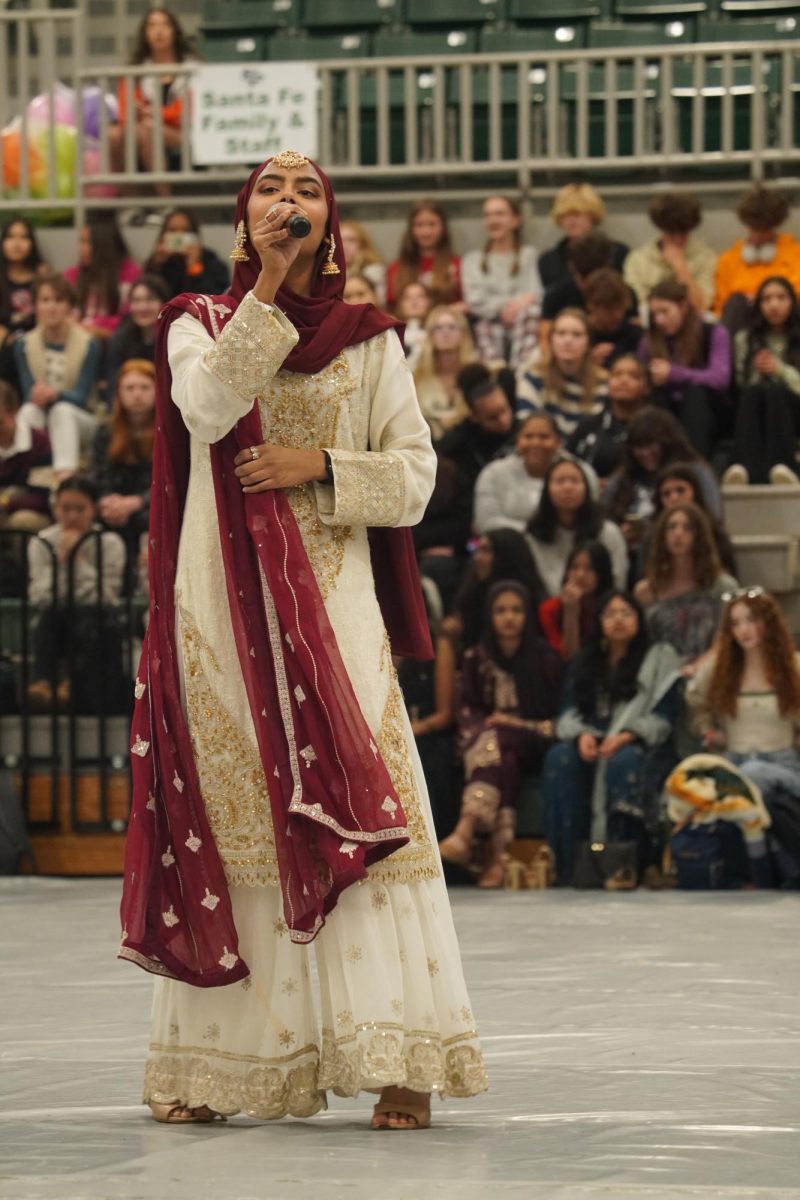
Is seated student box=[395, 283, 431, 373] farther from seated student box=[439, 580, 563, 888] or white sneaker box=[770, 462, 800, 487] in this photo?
seated student box=[439, 580, 563, 888]

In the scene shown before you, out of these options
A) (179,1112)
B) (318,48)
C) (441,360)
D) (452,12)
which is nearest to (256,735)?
(179,1112)

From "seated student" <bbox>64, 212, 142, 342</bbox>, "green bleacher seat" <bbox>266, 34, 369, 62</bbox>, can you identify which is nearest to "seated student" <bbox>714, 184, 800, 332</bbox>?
"seated student" <bbox>64, 212, 142, 342</bbox>

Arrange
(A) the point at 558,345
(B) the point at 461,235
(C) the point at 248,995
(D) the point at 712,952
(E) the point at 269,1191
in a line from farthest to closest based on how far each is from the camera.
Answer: (B) the point at 461,235, (A) the point at 558,345, (D) the point at 712,952, (C) the point at 248,995, (E) the point at 269,1191

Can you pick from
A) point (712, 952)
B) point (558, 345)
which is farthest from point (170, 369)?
point (558, 345)

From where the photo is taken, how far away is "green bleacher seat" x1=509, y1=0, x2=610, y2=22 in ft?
40.9

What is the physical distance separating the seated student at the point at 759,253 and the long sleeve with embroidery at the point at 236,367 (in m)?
7.03

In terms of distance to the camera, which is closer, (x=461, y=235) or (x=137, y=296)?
(x=137, y=296)

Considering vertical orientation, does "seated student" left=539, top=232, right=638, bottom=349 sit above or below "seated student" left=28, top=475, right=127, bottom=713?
above

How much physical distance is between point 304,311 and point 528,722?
4.57m

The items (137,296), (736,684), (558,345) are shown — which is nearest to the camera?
(736,684)

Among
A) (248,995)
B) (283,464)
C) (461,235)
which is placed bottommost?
(248,995)

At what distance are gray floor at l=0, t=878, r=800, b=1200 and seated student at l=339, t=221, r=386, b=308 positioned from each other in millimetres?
4838

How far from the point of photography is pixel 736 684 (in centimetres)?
773

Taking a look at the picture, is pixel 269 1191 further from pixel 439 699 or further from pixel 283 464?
pixel 439 699
